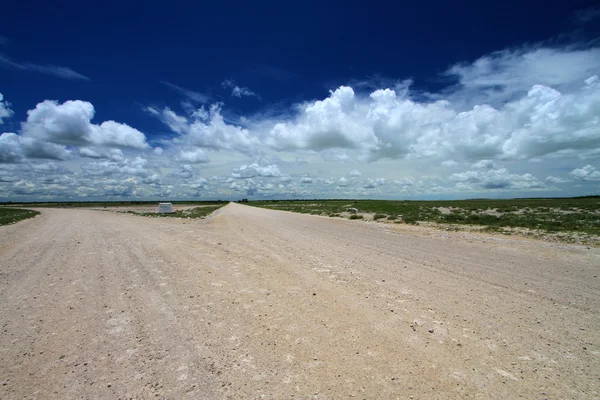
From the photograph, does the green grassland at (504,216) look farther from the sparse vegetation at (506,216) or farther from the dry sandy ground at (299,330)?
the dry sandy ground at (299,330)

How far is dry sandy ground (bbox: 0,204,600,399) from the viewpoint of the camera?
139 inches

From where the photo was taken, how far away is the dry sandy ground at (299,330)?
3.52 meters

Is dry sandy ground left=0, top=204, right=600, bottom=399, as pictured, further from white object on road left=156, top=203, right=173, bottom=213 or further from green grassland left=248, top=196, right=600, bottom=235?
white object on road left=156, top=203, right=173, bottom=213

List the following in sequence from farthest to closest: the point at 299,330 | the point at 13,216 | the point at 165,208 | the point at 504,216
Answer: the point at 165,208 → the point at 13,216 → the point at 504,216 → the point at 299,330

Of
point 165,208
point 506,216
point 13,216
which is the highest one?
Result: point 165,208

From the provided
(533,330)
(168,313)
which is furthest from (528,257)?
(168,313)

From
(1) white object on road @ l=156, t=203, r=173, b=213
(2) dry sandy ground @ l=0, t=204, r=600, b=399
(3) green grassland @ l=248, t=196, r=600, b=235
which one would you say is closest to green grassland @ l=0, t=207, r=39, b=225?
(1) white object on road @ l=156, t=203, r=173, b=213

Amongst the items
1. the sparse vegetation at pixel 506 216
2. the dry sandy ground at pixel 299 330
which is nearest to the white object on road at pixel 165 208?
the sparse vegetation at pixel 506 216

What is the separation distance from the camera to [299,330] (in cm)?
492

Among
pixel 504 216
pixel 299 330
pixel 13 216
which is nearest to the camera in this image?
pixel 299 330

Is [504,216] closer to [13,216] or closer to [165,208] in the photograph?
[165,208]

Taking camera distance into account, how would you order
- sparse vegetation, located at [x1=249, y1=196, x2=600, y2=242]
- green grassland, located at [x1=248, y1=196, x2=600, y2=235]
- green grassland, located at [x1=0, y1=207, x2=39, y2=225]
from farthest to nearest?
green grassland, located at [x1=0, y1=207, x2=39, y2=225], green grassland, located at [x1=248, y1=196, x2=600, y2=235], sparse vegetation, located at [x1=249, y1=196, x2=600, y2=242]

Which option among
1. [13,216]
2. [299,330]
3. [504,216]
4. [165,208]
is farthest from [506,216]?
[13,216]

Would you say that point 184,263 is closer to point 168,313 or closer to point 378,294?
point 168,313
